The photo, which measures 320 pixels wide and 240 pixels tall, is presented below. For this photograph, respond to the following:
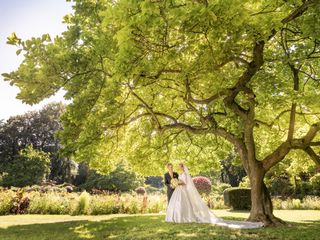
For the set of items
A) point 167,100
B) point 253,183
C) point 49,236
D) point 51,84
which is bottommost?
point 49,236

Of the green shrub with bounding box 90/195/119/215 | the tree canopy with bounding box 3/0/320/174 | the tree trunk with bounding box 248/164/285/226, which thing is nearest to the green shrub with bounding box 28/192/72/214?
the green shrub with bounding box 90/195/119/215

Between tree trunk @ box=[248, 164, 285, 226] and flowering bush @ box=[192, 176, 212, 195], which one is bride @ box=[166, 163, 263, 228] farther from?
flowering bush @ box=[192, 176, 212, 195]

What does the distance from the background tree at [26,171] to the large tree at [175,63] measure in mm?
25081

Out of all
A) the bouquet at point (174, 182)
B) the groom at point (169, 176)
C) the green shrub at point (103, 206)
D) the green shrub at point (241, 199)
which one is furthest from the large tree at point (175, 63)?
the green shrub at point (241, 199)

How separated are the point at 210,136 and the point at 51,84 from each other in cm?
952

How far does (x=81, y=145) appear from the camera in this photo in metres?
9.93

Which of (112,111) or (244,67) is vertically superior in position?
(244,67)

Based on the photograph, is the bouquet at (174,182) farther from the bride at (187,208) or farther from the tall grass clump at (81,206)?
the tall grass clump at (81,206)

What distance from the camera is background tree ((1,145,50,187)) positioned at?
120 ft

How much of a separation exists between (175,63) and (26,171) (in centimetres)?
3211

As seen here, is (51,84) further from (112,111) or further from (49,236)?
(49,236)

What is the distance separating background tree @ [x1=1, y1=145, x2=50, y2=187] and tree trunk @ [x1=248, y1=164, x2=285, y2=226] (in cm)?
3077

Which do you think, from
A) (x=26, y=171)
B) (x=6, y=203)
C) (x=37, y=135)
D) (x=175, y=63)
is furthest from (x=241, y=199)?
(x=37, y=135)

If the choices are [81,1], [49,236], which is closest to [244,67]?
[81,1]
